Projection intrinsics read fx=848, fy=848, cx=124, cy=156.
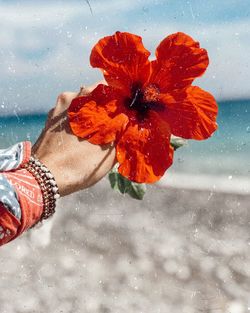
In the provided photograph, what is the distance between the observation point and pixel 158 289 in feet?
5.62

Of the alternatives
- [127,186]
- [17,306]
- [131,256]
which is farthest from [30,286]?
[127,186]

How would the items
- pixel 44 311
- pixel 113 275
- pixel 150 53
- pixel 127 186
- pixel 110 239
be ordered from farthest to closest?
pixel 110 239 → pixel 113 275 → pixel 44 311 → pixel 127 186 → pixel 150 53

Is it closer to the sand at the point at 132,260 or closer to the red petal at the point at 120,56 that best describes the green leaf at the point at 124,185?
the red petal at the point at 120,56

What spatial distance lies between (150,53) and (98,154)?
10 centimetres

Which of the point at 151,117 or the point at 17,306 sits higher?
the point at 151,117

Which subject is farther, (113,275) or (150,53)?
(113,275)

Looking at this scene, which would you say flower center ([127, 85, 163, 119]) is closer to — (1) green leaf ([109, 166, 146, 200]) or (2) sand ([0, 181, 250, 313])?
(1) green leaf ([109, 166, 146, 200])

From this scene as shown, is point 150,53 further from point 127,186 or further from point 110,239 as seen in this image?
point 110,239

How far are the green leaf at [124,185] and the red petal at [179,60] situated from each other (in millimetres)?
117

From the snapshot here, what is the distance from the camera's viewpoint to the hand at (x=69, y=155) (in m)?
0.68

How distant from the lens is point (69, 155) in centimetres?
69

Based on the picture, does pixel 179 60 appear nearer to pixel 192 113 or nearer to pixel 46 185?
pixel 192 113

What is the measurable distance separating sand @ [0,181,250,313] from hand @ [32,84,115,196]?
2.79 ft

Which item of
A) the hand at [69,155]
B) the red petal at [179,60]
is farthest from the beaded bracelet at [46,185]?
the red petal at [179,60]
